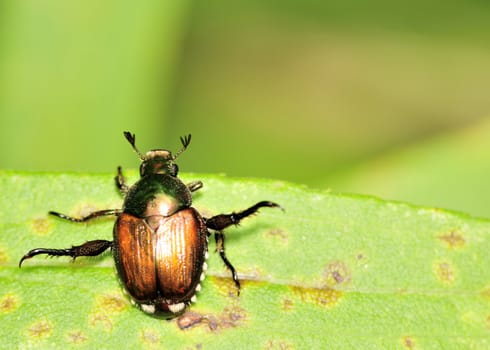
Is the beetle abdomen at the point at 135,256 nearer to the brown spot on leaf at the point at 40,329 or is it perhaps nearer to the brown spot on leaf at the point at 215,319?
the brown spot on leaf at the point at 215,319

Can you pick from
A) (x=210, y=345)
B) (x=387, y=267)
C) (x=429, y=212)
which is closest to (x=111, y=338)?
(x=210, y=345)

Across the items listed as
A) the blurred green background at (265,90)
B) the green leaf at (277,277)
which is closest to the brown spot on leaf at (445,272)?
the green leaf at (277,277)

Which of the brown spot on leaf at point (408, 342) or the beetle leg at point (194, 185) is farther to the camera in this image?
the beetle leg at point (194, 185)

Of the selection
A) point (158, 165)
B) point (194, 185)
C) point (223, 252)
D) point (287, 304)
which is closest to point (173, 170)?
point (158, 165)

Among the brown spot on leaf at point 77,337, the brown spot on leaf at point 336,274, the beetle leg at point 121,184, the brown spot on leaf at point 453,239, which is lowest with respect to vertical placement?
the brown spot on leaf at point 77,337

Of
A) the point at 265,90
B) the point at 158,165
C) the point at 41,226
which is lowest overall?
the point at 41,226

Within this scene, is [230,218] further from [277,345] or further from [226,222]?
[277,345]

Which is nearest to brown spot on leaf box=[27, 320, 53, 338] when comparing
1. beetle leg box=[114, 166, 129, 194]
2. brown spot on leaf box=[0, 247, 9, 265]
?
brown spot on leaf box=[0, 247, 9, 265]
